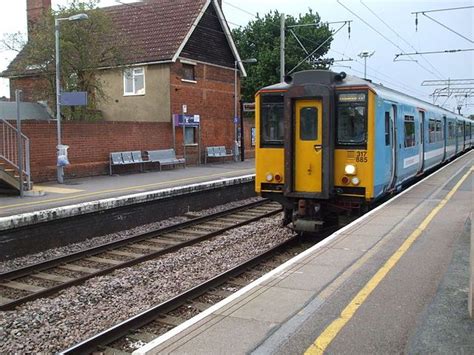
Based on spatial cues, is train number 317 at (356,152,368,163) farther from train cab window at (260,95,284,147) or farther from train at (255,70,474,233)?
train cab window at (260,95,284,147)

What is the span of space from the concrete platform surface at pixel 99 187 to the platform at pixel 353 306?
25.1 feet

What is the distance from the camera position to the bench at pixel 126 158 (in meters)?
20.4

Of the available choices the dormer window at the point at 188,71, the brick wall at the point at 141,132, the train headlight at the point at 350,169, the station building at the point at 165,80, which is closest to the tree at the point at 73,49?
the station building at the point at 165,80

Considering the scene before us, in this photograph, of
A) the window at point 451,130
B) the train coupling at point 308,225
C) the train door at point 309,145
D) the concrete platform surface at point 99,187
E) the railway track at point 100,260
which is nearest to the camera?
the railway track at point 100,260

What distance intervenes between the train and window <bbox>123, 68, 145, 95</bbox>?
17.0 metres

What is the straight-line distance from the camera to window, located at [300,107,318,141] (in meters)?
9.34

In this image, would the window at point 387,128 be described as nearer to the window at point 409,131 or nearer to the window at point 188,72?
the window at point 409,131

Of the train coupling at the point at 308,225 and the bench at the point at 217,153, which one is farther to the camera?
the bench at the point at 217,153

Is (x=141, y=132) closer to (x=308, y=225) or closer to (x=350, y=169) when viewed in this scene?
(x=308, y=225)

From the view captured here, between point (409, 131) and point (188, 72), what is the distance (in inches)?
628

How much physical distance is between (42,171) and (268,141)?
410 inches

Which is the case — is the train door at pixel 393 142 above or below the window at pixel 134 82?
below

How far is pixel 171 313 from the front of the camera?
654cm

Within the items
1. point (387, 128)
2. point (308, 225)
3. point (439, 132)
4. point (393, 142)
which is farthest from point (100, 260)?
point (439, 132)
